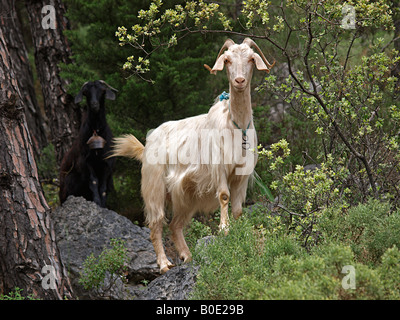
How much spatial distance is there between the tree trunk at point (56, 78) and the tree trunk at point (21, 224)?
388 centimetres

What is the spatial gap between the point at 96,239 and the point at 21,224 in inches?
58.1

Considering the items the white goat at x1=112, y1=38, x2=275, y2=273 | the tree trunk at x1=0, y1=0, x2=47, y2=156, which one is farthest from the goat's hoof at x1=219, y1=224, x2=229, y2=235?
the tree trunk at x1=0, y1=0, x2=47, y2=156

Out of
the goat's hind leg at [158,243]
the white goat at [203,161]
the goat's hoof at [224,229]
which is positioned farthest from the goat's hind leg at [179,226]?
the goat's hoof at [224,229]

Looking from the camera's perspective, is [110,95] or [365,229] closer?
[365,229]

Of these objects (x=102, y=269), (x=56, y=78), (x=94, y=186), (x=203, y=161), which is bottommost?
(x=102, y=269)

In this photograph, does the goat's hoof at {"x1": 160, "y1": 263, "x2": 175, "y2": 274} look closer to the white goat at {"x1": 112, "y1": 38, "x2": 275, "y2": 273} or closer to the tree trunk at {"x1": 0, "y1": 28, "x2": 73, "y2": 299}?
the white goat at {"x1": 112, "y1": 38, "x2": 275, "y2": 273}

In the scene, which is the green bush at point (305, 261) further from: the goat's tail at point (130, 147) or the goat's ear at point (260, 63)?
the goat's tail at point (130, 147)

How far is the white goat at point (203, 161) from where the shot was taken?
6441mm

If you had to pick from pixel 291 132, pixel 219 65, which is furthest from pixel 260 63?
pixel 291 132

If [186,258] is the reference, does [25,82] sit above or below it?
above

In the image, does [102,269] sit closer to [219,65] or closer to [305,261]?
[219,65]

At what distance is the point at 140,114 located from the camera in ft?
33.1

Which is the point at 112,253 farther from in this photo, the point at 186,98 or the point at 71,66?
the point at 71,66

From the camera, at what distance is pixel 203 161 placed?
6.84 meters
